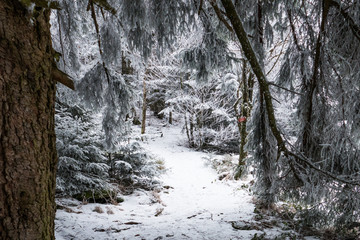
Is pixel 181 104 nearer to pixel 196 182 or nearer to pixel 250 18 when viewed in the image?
pixel 196 182

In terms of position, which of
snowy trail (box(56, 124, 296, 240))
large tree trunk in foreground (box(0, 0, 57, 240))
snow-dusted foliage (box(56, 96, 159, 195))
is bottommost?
snowy trail (box(56, 124, 296, 240))

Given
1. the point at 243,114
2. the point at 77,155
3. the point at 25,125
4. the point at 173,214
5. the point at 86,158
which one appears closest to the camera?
the point at 25,125

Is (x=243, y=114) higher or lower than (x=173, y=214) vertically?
higher

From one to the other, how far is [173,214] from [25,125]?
3.85m

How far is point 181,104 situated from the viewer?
1133 cm

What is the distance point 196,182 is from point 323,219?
4.57m

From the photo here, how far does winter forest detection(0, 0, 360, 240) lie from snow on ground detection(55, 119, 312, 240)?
3 centimetres

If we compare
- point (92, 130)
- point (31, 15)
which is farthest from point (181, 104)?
point (31, 15)

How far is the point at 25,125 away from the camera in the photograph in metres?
0.92

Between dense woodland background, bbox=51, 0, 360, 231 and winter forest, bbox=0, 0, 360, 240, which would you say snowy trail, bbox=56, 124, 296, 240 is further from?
dense woodland background, bbox=51, 0, 360, 231

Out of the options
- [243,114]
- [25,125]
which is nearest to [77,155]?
[25,125]

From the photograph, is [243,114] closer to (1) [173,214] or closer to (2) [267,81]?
(1) [173,214]

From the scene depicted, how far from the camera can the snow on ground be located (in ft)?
9.48

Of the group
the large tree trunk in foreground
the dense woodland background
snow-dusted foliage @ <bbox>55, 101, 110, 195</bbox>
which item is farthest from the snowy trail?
the large tree trunk in foreground
